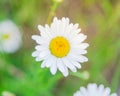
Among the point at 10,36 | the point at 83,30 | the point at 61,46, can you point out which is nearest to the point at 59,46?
the point at 61,46

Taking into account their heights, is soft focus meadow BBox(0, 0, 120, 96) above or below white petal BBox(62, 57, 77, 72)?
above

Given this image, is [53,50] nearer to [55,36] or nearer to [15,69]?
[55,36]

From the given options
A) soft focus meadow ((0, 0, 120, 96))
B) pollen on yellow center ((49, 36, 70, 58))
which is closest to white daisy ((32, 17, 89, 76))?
pollen on yellow center ((49, 36, 70, 58))

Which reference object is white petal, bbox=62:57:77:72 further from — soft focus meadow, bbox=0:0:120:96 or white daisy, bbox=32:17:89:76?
soft focus meadow, bbox=0:0:120:96

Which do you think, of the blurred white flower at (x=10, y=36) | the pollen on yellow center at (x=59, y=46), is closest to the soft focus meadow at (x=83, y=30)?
the blurred white flower at (x=10, y=36)

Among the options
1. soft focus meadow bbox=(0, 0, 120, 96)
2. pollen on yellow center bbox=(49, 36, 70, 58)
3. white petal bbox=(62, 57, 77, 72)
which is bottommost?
white petal bbox=(62, 57, 77, 72)

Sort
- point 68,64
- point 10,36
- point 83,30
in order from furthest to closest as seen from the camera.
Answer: point 83,30 → point 10,36 → point 68,64

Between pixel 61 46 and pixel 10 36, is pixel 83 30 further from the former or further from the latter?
pixel 61 46
